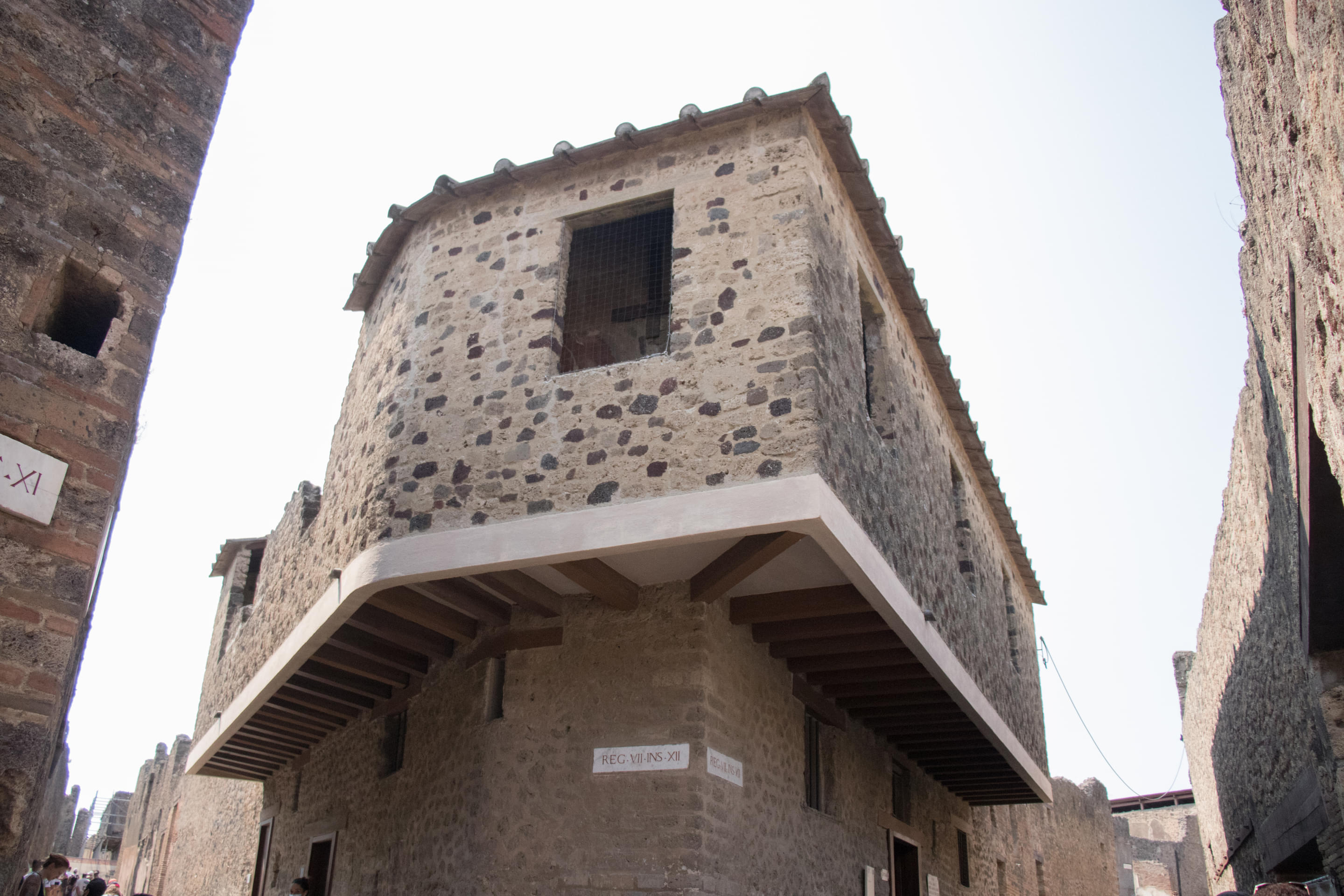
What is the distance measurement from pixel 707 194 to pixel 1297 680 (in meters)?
6.09

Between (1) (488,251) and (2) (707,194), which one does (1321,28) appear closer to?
(2) (707,194)

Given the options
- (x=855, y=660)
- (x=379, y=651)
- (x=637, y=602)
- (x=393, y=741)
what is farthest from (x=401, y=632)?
(x=855, y=660)

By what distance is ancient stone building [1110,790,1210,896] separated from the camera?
2334cm

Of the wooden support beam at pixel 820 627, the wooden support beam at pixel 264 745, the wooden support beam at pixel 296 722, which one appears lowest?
the wooden support beam at pixel 264 745

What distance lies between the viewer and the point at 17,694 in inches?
143

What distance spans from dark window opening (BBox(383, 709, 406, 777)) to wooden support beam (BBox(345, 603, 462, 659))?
1.00 metres

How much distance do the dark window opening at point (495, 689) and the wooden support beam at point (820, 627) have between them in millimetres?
1967

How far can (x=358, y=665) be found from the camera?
864 cm

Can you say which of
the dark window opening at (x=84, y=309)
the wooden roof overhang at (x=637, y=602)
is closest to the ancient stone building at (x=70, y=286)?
the dark window opening at (x=84, y=309)

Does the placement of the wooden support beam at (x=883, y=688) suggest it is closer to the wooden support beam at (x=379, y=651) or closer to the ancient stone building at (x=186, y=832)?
the wooden support beam at (x=379, y=651)

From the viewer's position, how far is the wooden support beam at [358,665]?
8250 mm

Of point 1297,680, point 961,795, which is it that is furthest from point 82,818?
point 1297,680

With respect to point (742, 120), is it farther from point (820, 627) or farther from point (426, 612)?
point (426, 612)

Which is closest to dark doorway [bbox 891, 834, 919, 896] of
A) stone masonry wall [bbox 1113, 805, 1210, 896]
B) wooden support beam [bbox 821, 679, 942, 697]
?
wooden support beam [bbox 821, 679, 942, 697]
